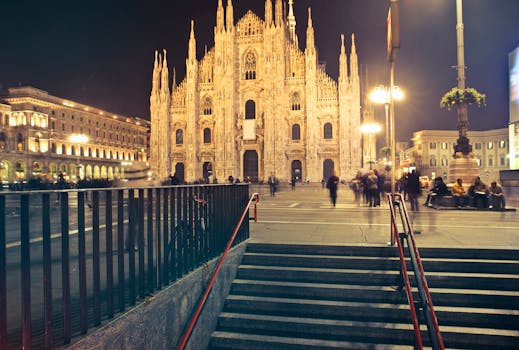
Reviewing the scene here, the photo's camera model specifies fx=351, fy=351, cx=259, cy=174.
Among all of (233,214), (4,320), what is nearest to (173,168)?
(233,214)

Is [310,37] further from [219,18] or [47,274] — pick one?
[47,274]

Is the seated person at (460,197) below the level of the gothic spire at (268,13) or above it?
below

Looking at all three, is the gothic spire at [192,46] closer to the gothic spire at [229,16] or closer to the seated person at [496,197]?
the gothic spire at [229,16]

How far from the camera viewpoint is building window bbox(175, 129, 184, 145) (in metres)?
53.2

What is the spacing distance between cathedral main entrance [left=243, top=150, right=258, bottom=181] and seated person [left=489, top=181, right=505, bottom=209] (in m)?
38.6

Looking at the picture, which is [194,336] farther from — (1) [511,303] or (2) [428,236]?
(2) [428,236]

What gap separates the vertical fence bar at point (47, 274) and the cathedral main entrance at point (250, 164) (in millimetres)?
47931

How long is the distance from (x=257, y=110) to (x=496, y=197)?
129ft

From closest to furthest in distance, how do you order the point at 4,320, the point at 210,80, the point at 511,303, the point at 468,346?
the point at 4,320 < the point at 468,346 < the point at 511,303 < the point at 210,80

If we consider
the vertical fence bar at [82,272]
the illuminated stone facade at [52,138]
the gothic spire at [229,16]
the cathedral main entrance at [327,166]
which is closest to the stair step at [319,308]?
the vertical fence bar at [82,272]

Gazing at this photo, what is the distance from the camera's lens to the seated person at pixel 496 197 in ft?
42.2

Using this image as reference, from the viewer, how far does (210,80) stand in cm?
5216

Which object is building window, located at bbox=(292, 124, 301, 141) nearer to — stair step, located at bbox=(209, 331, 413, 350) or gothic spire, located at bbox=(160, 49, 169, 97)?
gothic spire, located at bbox=(160, 49, 169, 97)

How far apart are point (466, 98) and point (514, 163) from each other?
3219 cm
